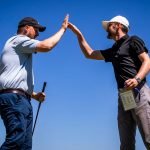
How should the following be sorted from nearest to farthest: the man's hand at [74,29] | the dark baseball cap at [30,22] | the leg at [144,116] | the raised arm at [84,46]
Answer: the leg at [144,116] → the dark baseball cap at [30,22] → the raised arm at [84,46] → the man's hand at [74,29]

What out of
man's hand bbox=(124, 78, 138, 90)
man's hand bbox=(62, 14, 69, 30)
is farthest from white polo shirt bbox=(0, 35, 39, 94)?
man's hand bbox=(124, 78, 138, 90)

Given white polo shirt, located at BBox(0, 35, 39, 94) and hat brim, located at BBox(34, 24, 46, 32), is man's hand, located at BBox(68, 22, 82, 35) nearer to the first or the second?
hat brim, located at BBox(34, 24, 46, 32)

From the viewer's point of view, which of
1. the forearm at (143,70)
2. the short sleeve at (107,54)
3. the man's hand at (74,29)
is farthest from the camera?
the man's hand at (74,29)

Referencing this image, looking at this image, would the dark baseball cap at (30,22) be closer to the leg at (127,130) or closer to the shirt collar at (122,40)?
the shirt collar at (122,40)

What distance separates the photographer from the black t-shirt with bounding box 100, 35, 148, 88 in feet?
25.0

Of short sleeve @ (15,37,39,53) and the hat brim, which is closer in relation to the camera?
short sleeve @ (15,37,39,53)

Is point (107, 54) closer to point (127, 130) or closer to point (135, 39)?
point (135, 39)

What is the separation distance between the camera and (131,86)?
721 cm

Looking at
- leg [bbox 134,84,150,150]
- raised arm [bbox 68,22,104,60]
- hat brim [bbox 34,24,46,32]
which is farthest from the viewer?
raised arm [bbox 68,22,104,60]

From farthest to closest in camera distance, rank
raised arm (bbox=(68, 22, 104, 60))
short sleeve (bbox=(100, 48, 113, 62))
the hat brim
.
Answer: raised arm (bbox=(68, 22, 104, 60)) → short sleeve (bbox=(100, 48, 113, 62)) → the hat brim

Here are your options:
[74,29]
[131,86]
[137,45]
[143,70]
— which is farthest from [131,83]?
[74,29]

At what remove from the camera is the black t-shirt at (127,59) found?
301 inches

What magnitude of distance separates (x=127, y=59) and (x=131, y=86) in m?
0.72

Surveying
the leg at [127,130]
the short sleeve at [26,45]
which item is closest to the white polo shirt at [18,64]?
the short sleeve at [26,45]
